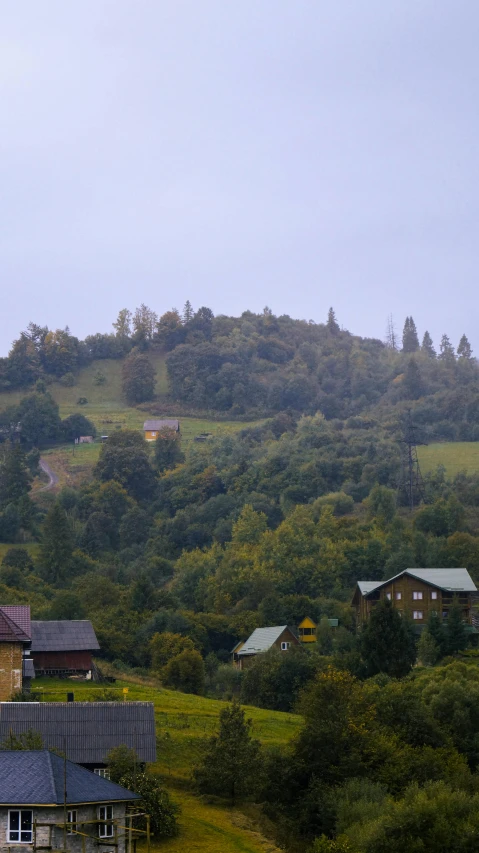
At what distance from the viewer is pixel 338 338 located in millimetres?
178250

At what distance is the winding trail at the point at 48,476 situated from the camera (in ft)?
381

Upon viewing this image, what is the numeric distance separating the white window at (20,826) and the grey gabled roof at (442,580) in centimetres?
4623

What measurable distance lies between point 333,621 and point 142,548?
31730mm

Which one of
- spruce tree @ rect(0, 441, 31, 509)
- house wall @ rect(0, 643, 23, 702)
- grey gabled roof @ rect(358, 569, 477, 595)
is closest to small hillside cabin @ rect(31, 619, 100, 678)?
house wall @ rect(0, 643, 23, 702)

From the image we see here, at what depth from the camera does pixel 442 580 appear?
74938 millimetres

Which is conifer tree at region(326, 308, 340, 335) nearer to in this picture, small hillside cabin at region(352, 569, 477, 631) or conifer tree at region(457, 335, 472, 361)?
conifer tree at region(457, 335, 472, 361)

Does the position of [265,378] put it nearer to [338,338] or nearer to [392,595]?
[338,338]

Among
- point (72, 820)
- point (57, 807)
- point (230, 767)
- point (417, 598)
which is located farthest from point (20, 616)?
point (417, 598)

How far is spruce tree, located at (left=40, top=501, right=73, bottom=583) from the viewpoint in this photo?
287 ft

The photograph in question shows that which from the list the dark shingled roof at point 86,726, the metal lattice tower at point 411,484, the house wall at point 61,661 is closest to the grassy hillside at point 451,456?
the metal lattice tower at point 411,484

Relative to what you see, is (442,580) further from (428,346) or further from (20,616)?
(428,346)

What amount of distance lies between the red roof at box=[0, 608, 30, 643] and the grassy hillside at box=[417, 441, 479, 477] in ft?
231

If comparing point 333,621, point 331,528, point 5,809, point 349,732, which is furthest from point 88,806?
point 331,528

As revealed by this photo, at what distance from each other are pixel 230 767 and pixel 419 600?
119ft
